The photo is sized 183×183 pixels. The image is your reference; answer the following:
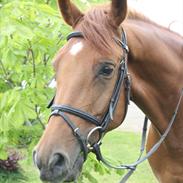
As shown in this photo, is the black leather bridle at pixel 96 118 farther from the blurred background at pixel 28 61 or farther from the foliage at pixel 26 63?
the foliage at pixel 26 63

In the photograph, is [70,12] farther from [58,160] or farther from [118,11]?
[58,160]

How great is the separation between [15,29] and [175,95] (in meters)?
1.22

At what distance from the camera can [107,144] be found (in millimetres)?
10258

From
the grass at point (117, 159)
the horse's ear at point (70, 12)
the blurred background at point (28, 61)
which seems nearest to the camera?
the horse's ear at point (70, 12)

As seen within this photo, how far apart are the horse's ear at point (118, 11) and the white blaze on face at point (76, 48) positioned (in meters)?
0.26

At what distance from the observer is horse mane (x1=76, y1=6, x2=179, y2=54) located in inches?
109

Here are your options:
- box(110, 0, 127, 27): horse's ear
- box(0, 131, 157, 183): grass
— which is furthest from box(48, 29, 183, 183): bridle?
box(0, 131, 157, 183): grass

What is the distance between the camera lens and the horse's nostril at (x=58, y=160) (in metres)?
2.53

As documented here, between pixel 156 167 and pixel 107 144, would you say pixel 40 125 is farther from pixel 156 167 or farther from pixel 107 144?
pixel 107 144

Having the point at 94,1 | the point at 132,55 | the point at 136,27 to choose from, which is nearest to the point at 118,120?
the point at 132,55

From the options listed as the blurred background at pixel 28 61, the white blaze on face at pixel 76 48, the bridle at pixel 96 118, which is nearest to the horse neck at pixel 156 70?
the bridle at pixel 96 118

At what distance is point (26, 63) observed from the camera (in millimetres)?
3998

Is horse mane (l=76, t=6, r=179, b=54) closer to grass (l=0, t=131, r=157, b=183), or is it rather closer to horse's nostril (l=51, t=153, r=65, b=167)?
horse's nostril (l=51, t=153, r=65, b=167)

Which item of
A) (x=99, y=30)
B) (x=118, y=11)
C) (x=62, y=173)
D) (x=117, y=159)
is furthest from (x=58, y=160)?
(x=117, y=159)
